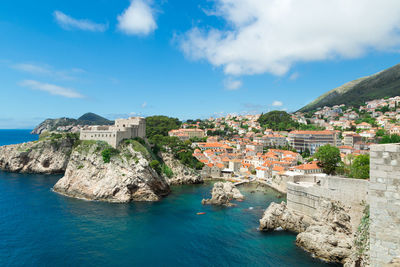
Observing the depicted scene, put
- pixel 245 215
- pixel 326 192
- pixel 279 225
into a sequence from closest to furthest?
1. pixel 326 192
2. pixel 279 225
3. pixel 245 215

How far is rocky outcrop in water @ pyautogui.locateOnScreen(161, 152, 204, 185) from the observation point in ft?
152

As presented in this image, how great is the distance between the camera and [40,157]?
→ 51.7 m

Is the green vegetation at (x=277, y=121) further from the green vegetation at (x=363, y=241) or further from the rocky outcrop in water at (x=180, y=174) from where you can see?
the green vegetation at (x=363, y=241)

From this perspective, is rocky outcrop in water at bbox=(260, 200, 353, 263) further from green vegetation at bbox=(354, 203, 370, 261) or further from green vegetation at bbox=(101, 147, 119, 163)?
green vegetation at bbox=(101, 147, 119, 163)

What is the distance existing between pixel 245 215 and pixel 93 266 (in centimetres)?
1700

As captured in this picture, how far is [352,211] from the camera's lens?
16.8 meters

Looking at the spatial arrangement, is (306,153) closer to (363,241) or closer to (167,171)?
(167,171)

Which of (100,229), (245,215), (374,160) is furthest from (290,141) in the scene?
(374,160)

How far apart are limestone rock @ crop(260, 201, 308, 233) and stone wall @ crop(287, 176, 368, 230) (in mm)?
822

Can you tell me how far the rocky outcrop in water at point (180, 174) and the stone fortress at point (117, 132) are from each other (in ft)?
26.7

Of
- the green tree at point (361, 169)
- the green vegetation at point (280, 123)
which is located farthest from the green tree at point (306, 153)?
the green tree at point (361, 169)

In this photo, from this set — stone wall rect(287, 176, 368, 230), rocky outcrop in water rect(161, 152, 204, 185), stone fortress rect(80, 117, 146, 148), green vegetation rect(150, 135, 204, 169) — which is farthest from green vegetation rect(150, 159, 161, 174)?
stone wall rect(287, 176, 368, 230)

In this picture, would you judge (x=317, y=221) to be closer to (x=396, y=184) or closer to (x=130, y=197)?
(x=396, y=184)

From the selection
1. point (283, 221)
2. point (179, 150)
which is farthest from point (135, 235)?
point (179, 150)
